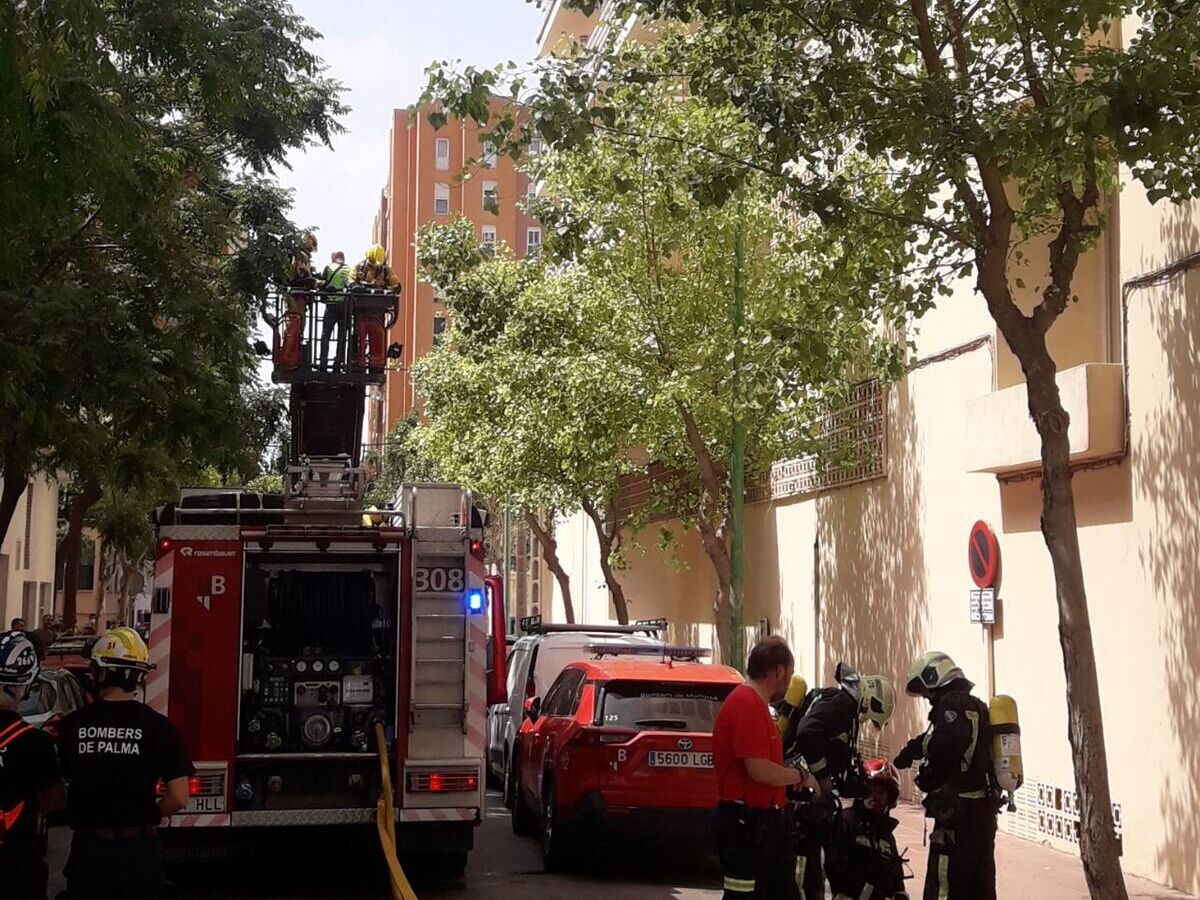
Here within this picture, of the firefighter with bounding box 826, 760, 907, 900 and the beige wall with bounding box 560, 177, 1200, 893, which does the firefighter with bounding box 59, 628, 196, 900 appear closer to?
the firefighter with bounding box 826, 760, 907, 900

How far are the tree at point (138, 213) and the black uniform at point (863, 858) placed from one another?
563cm

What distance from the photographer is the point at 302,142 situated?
19.6 meters

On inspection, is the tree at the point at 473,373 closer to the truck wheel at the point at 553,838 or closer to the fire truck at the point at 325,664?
the fire truck at the point at 325,664

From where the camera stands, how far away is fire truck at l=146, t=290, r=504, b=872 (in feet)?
36.5

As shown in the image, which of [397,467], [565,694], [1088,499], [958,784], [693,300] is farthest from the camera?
[397,467]

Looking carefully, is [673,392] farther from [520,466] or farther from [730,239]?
[520,466]

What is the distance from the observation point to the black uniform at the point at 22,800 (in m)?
6.00

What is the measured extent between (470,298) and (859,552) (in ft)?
30.2

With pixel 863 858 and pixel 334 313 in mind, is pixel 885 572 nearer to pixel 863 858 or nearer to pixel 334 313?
pixel 334 313

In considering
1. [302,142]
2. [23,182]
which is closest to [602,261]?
[302,142]

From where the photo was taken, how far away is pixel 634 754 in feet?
39.0

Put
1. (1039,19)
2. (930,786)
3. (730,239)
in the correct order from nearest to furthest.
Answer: (930,786), (1039,19), (730,239)

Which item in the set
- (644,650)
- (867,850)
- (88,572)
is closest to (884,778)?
(867,850)

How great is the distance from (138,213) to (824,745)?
756cm
